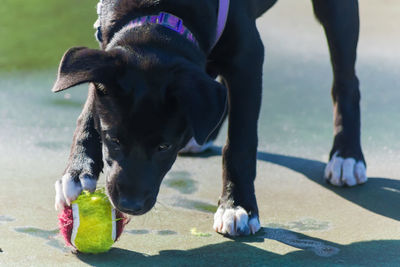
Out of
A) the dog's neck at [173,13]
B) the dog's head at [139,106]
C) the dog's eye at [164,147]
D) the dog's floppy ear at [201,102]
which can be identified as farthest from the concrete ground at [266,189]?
the dog's neck at [173,13]

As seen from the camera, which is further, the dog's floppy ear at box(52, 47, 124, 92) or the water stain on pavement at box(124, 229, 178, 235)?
the water stain on pavement at box(124, 229, 178, 235)

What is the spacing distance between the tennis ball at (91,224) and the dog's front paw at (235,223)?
476 mm

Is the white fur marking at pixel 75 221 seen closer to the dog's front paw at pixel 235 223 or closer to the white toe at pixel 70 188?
the white toe at pixel 70 188

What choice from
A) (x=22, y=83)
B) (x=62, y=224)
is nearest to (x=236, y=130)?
(x=62, y=224)

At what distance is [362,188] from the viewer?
392cm

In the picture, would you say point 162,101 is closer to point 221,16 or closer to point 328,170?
point 221,16

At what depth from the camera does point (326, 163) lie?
4.32 metres

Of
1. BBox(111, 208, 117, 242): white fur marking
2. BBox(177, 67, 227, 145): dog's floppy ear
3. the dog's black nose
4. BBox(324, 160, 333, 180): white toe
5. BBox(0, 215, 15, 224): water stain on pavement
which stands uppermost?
BBox(177, 67, 227, 145): dog's floppy ear

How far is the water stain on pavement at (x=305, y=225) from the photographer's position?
334 centimetres

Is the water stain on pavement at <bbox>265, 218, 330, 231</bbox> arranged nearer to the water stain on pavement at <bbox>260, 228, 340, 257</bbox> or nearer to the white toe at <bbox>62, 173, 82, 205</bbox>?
the water stain on pavement at <bbox>260, 228, 340, 257</bbox>

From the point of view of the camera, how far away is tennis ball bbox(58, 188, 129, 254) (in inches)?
114

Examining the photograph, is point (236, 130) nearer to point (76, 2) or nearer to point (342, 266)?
point (342, 266)

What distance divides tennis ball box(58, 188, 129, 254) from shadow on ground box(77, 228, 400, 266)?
60 mm

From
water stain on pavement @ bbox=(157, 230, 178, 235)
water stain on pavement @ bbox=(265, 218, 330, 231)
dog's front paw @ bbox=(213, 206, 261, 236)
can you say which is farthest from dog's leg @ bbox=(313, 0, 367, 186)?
water stain on pavement @ bbox=(157, 230, 178, 235)
